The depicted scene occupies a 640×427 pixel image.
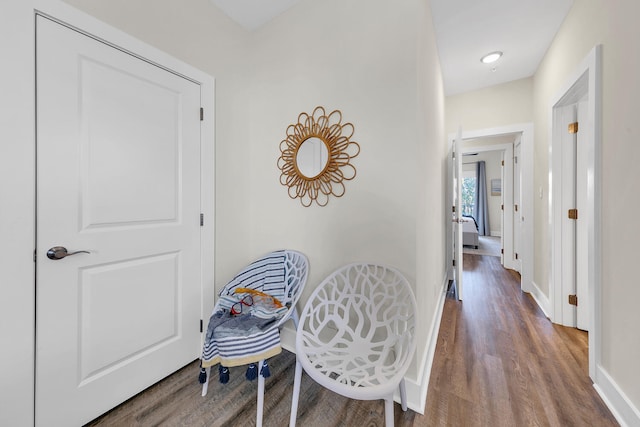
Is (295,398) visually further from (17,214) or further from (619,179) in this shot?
(619,179)

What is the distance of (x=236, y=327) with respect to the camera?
1.28 metres

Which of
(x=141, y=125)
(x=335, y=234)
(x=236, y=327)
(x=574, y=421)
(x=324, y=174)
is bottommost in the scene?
(x=574, y=421)

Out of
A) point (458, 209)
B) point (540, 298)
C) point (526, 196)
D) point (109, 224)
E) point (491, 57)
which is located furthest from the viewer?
point (526, 196)

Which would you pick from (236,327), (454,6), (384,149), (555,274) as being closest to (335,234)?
(384,149)

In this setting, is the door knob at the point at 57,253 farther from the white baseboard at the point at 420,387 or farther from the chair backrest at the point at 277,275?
the white baseboard at the point at 420,387

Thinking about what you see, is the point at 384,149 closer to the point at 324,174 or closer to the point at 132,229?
the point at 324,174

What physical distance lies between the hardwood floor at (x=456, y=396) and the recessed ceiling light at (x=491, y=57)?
2636 millimetres

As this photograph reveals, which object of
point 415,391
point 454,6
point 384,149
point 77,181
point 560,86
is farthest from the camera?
point 560,86

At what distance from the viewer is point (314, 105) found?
5.59 ft

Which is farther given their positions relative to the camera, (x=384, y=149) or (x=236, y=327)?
(x=384, y=149)

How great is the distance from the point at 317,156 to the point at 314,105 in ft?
1.17

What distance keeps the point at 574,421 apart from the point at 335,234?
155 centimetres

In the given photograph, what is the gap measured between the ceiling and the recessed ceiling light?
0.05 meters

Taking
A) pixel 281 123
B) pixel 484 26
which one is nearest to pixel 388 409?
pixel 281 123
